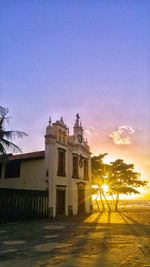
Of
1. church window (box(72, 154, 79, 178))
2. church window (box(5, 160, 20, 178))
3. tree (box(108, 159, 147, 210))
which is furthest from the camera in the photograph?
tree (box(108, 159, 147, 210))

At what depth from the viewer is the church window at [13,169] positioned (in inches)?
894

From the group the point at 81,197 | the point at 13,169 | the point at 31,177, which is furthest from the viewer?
the point at 81,197

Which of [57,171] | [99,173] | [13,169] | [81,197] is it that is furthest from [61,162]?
[99,173]

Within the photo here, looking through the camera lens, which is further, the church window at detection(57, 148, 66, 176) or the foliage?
the foliage

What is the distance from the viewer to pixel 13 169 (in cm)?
2316

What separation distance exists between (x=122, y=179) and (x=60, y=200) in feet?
47.5

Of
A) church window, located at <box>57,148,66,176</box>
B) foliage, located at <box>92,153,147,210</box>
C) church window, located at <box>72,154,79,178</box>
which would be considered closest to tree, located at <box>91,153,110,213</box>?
foliage, located at <box>92,153,147,210</box>

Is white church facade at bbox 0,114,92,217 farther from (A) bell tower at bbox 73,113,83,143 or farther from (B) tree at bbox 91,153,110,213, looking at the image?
(B) tree at bbox 91,153,110,213

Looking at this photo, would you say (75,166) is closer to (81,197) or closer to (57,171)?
(81,197)

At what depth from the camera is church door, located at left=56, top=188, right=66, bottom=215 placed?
21.1m

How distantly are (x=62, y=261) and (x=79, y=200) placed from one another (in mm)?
19288

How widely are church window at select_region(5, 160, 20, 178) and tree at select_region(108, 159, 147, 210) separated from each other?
15.2 m

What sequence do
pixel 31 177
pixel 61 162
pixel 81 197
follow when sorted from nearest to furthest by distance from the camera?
pixel 31 177
pixel 61 162
pixel 81 197

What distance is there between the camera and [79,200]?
24.9m
